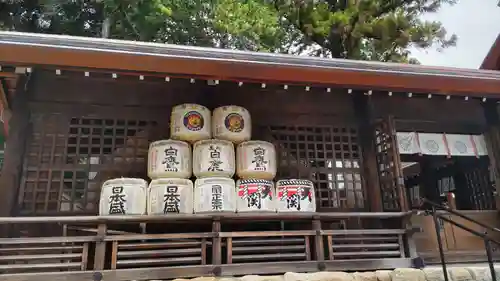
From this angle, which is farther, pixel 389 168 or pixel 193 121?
pixel 389 168

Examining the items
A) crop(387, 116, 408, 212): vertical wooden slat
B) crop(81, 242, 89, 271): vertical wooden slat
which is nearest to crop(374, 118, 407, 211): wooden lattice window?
crop(387, 116, 408, 212): vertical wooden slat

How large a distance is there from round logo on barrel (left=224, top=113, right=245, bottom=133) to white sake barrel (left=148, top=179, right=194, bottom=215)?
1.03 metres

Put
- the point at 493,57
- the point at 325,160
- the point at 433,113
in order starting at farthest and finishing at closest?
the point at 493,57
the point at 433,113
the point at 325,160

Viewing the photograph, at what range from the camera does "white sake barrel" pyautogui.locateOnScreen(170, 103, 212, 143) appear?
539 cm

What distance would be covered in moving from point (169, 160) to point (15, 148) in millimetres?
2053

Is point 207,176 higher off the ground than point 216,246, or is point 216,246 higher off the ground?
point 207,176

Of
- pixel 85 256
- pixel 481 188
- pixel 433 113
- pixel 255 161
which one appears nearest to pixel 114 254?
pixel 85 256

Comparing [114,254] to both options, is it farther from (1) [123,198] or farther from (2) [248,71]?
(2) [248,71]

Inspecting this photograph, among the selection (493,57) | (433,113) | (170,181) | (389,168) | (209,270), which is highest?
(493,57)

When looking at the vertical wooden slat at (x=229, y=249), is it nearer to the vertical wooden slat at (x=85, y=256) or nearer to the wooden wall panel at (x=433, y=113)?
the vertical wooden slat at (x=85, y=256)

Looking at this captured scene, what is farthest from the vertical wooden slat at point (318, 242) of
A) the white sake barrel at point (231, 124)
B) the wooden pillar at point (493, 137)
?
the wooden pillar at point (493, 137)

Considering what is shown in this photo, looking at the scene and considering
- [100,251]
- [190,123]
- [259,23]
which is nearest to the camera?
[100,251]

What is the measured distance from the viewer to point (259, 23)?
44.1 feet

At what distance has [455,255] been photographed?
6277 mm
